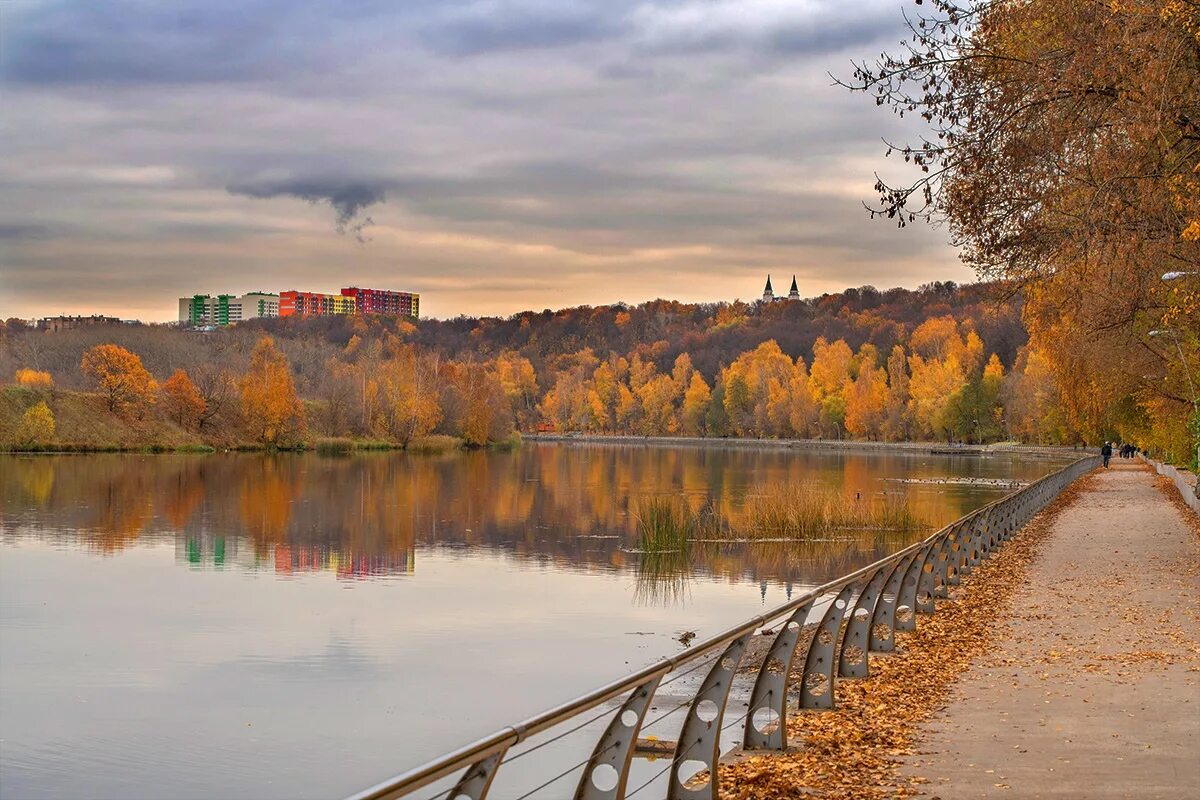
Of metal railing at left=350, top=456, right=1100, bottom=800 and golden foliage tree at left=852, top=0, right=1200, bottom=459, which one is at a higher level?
golden foliage tree at left=852, top=0, right=1200, bottom=459

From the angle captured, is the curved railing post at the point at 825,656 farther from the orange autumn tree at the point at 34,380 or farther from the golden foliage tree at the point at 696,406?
the golden foliage tree at the point at 696,406

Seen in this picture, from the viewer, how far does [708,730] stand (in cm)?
807

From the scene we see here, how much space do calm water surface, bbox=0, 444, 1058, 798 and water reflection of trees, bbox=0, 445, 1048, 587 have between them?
0.68 feet

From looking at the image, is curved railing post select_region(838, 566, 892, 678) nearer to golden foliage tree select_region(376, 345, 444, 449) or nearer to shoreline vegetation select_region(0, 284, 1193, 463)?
shoreline vegetation select_region(0, 284, 1193, 463)

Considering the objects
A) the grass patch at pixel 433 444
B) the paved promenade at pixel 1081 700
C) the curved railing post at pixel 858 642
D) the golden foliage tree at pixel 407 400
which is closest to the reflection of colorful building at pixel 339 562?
the paved promenade at pixel 1081 700

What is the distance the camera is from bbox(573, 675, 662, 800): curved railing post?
6617mm

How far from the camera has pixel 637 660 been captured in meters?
18.7

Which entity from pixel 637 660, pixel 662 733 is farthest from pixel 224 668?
pixel 662 733

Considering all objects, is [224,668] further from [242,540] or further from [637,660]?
[242,540]

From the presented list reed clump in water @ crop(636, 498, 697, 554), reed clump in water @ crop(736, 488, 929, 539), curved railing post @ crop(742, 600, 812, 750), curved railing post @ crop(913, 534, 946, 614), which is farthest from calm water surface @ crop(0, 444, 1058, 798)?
curved railing post @ crop(742, 600, 812, 750)

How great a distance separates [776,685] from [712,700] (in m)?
1.63

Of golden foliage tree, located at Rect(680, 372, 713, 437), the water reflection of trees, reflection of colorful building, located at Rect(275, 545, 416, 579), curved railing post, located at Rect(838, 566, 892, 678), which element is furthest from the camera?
golden foliage tree, located at Rect(680, 372, 713, 437)

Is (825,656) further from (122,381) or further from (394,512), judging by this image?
(122,381)

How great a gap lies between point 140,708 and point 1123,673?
1127 cm
